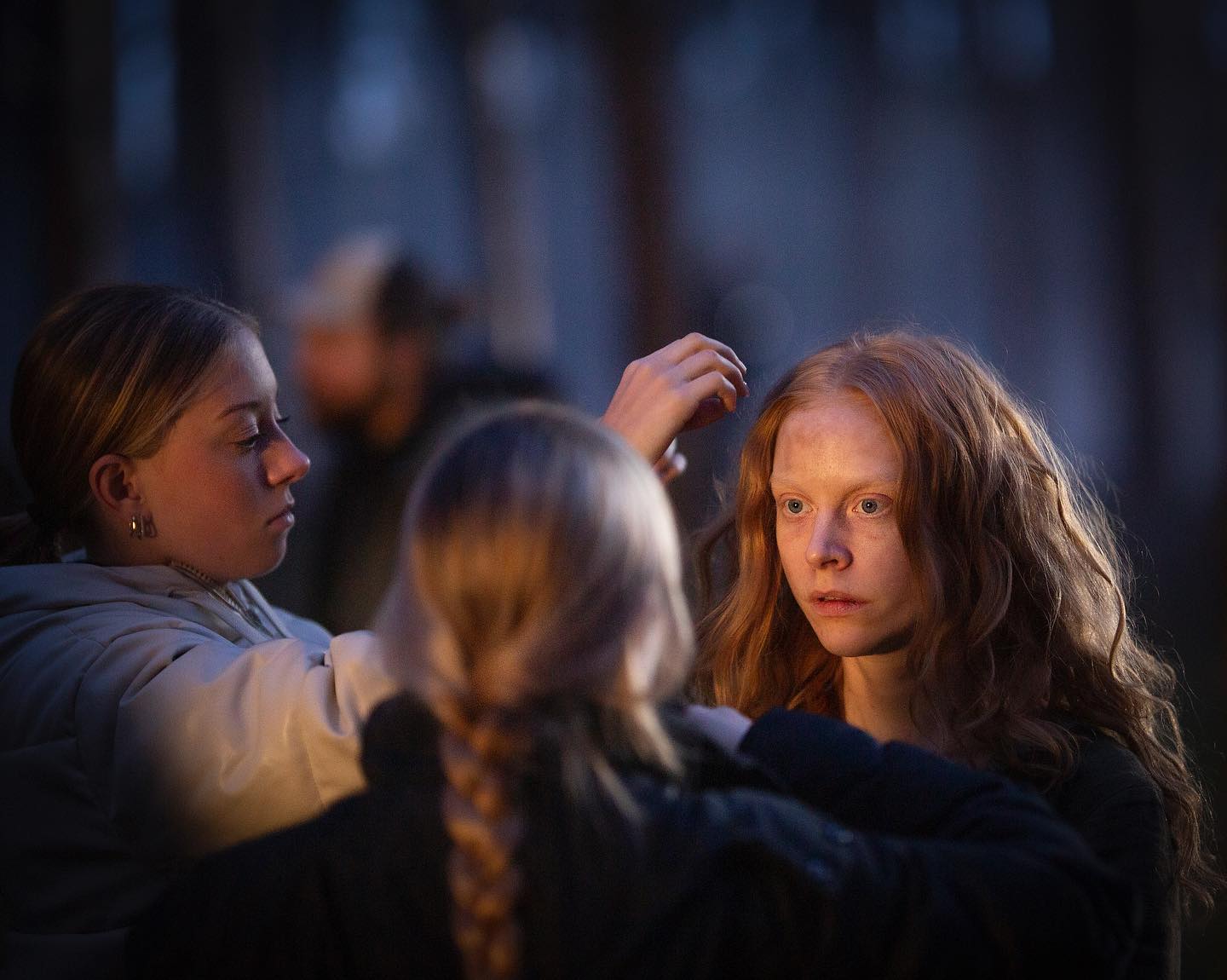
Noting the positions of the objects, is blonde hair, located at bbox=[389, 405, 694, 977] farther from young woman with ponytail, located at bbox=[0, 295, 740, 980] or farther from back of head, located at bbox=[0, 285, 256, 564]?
back of head, located at bbox=[0, 285, 256, 564]

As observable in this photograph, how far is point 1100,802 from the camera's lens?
4.94ft

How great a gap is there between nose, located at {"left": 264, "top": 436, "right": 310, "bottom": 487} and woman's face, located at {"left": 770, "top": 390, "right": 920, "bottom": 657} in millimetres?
712

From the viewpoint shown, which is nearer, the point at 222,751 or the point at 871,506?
the point at 222,751

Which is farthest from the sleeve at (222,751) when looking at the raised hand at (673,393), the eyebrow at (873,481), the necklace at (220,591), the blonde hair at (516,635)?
the eyebrow at (873,481)

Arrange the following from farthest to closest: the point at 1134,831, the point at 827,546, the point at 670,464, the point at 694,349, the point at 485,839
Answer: the point at 670,464, the point at 694,349, the point at 827,546, the point at 1134,831, the point at 485,839

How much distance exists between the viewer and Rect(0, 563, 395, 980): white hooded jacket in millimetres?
1466

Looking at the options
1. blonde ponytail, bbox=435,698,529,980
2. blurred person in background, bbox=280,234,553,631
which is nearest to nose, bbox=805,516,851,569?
blonde ponytail, bbox=435,698,529,980

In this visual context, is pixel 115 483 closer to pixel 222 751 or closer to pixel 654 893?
pixel 222 751

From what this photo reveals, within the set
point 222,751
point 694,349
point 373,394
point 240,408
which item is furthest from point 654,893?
point 373,394

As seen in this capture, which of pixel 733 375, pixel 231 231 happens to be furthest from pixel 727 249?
pixel 733 375

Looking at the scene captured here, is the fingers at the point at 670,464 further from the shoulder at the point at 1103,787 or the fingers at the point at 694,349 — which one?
the shoulder at the point at 1103,787

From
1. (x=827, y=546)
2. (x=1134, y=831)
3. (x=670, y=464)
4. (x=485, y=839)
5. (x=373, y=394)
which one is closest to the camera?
(x=485, y=839)

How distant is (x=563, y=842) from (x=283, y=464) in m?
0.90

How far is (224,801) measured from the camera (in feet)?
4.79
